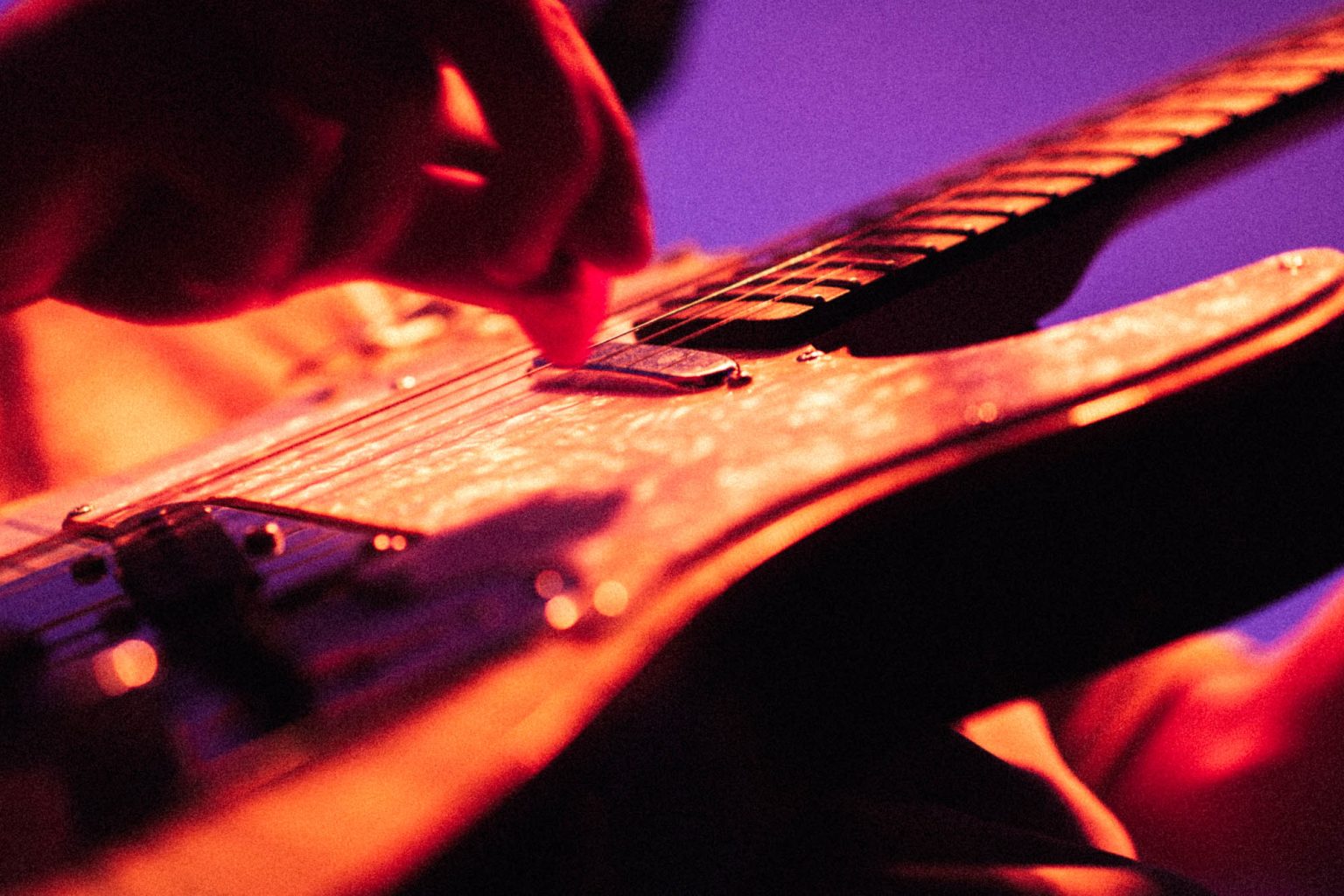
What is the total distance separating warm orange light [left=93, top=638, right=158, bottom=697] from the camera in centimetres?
31

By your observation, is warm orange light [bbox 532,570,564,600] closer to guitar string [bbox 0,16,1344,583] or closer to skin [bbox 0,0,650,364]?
skin [bbox 0,0,650,364]

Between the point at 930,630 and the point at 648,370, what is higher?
the point at 648,370

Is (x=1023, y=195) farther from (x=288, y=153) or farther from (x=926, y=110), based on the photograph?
(x=926, y=110)

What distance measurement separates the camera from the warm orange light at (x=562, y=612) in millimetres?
294

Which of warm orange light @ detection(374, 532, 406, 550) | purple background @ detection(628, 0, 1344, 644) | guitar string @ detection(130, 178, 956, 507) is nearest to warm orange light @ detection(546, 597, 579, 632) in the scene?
warm orange light @ detection(374, 532, 406, 550)

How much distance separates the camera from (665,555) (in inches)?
12.8

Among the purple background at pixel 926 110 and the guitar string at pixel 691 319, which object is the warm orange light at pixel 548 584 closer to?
the guitar string at pixel 691 319

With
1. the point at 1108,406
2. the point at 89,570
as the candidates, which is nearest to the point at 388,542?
the point at 89,570

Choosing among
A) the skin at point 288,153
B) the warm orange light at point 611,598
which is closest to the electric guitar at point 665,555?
the warm orange light at point 611,598

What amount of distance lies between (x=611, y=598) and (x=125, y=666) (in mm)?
181

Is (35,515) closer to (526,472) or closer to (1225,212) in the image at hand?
(526,472)

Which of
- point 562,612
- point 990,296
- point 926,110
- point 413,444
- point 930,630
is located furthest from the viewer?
point 926,110

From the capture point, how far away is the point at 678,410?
0.50m

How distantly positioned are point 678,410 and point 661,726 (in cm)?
22
